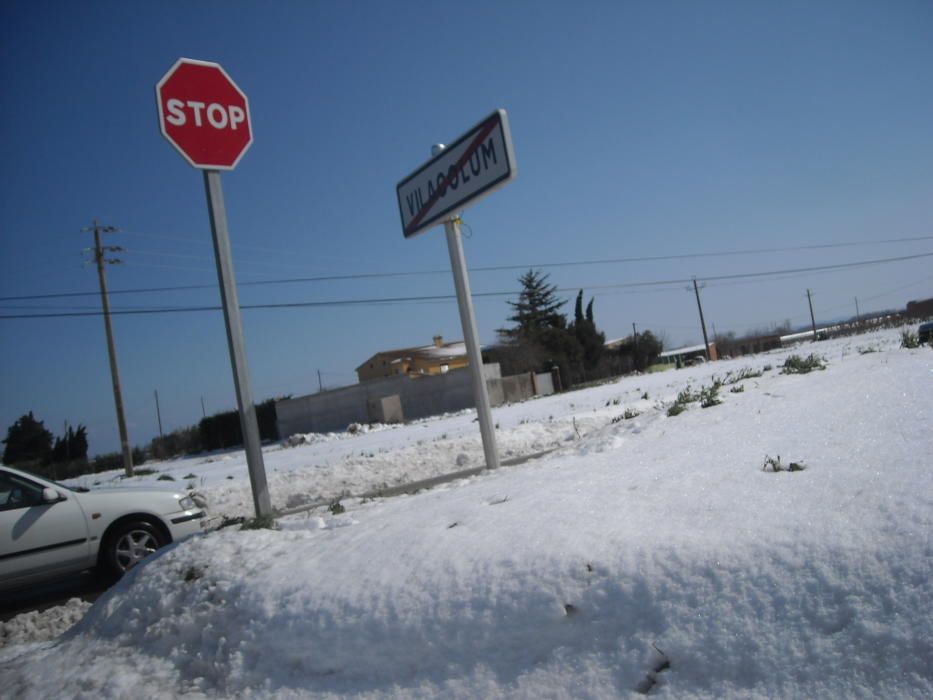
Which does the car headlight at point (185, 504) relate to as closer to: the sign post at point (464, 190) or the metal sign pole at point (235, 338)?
the metal sign pole at point (235, 338)

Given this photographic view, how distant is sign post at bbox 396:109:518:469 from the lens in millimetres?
5457

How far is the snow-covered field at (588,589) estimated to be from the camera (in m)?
1.99

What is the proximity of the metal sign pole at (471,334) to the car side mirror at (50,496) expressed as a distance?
442cm

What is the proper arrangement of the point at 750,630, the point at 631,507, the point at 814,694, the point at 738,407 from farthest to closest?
the point at 738,407 → the point at 631,507 → the point at 750,630 → the point at 814,694

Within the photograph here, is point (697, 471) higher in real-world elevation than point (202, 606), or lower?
higher

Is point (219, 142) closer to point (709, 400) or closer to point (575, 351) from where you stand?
point (709, 400)

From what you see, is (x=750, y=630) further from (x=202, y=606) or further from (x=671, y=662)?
(x=202, y=606)

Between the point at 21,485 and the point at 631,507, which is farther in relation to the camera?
the point at 21,485

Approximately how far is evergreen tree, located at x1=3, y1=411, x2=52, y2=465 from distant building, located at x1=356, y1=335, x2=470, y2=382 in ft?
86.4

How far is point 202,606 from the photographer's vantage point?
3193 millimetres

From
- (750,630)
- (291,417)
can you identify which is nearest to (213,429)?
(291,417)

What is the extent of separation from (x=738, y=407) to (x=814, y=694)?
3.43m

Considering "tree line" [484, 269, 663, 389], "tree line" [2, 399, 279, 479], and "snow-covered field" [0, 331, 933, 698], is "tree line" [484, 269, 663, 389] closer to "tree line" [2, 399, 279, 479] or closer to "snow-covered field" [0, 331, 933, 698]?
"tree line" [2, 399, 279, 479]

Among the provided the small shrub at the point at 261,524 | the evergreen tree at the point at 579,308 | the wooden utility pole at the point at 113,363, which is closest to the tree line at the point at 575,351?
the evergreen tree at the point at 579,308
